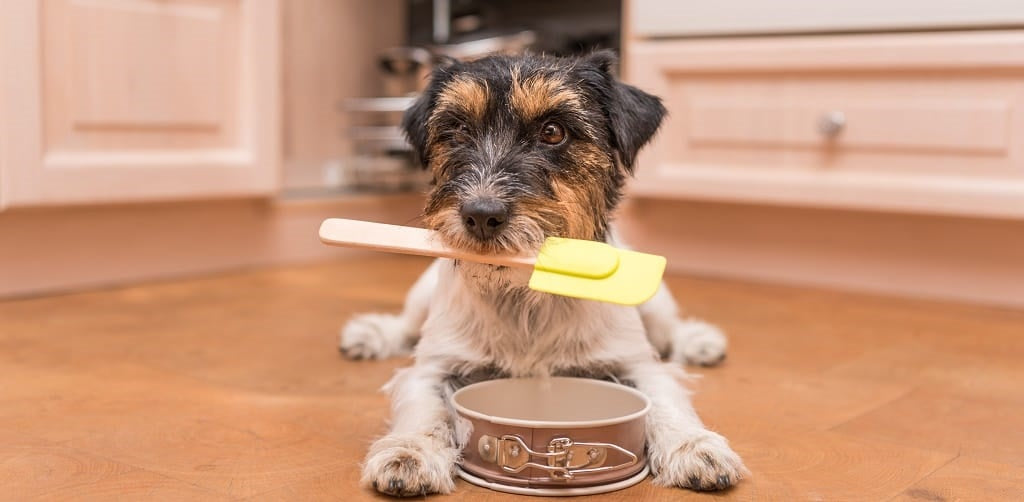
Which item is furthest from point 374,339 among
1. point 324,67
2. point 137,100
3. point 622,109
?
point 324,67

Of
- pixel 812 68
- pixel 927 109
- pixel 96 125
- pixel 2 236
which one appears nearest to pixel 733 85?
pixel 812 68

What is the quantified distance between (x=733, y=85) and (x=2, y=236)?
94.3 inches

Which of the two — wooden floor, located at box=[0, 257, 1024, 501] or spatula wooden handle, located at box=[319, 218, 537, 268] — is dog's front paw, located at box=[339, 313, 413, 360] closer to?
wooden floor, located at box=[0, 257, 1024, 501]

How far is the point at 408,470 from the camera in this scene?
1389 mm

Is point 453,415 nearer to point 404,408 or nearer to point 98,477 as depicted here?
point 404,408

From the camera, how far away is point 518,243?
58.4 inches

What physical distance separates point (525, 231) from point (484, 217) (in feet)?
0.23

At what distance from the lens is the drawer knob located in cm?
315

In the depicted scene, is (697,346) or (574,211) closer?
(574,211)

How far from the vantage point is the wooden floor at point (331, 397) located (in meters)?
1.48

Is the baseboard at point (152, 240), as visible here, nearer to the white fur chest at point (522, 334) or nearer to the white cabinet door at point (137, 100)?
the white cabinet door at point (137, 100)

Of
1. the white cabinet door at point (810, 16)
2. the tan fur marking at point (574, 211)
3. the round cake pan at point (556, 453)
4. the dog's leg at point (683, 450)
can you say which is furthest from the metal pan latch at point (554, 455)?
the white cabinet door at point (810, 16)

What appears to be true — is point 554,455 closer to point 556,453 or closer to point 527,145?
point 556,453

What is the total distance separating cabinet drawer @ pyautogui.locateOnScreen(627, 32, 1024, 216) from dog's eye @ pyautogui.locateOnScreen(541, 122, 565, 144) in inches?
68.6
